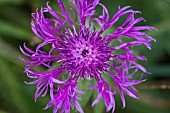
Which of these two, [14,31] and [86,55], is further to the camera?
[14,31]

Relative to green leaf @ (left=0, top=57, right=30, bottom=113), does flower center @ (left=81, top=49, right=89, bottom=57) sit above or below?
above

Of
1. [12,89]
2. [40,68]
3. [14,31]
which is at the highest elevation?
[14,31]

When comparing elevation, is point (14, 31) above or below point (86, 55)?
above

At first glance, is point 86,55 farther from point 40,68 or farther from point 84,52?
point 40,68

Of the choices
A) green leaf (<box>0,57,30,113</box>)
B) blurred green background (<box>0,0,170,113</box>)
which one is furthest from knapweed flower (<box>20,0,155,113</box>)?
green leaf (<box>0,57,30,113</box>)

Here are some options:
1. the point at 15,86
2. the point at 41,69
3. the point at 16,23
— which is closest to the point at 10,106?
the point at 15,86

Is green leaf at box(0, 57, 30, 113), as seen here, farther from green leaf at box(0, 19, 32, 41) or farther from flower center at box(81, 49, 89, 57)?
flower center at box(81, 49, 89, 57)

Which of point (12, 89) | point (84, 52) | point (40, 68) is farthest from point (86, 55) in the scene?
point (12, 89)

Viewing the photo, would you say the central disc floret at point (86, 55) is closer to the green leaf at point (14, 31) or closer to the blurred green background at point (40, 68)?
the blurred green background at point (40, 68)

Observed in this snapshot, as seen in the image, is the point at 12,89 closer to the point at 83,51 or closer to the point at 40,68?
the point at 40,68

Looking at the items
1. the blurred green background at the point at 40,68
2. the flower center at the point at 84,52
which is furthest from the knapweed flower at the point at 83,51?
the blurred green background at the point at 40,68
